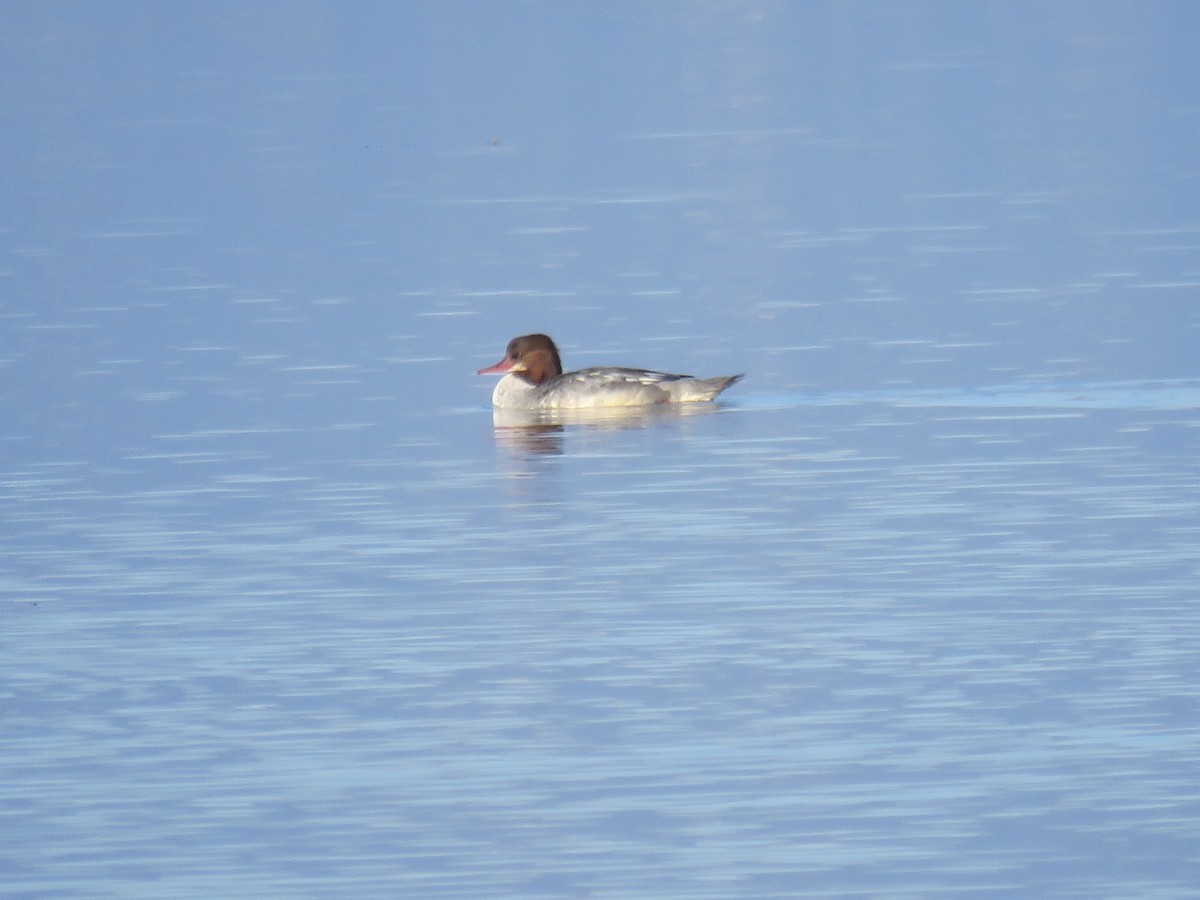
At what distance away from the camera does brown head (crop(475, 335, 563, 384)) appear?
1845 centimetres

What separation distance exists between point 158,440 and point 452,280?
7.80m

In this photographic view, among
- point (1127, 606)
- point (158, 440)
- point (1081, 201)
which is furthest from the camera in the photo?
point (1081, 201)

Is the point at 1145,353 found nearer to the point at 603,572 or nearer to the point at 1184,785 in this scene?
the point at 603,572

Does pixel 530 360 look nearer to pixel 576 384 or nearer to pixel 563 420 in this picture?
pixel 576 384

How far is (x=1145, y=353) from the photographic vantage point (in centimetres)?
1822

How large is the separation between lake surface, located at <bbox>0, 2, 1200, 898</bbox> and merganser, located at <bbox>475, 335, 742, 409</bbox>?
10.1 inches

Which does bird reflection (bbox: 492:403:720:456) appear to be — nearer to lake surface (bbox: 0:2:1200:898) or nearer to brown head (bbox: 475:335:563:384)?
lake surface (bbox: 0:2:1200:898)

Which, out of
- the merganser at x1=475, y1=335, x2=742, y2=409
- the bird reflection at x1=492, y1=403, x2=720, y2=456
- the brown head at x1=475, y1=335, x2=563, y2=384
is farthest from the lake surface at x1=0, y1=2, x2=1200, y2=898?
the brown head at x1=475, y1=335, x2=563, y2=384

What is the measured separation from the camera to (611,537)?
1320 cm

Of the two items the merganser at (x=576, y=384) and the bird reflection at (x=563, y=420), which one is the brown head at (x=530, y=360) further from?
the bird reflection at (x=563, y=420)

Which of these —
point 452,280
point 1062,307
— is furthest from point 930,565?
point 452,280

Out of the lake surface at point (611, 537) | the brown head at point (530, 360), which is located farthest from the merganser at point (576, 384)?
the lake surface at point (611, 537)

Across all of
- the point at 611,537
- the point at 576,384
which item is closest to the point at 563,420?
the point at 576,384

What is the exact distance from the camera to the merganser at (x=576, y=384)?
1773cm
